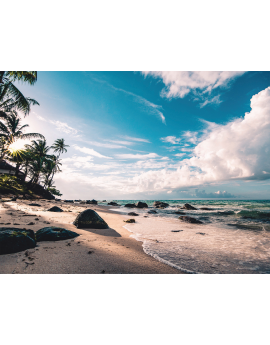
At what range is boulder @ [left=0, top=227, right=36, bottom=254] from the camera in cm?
279

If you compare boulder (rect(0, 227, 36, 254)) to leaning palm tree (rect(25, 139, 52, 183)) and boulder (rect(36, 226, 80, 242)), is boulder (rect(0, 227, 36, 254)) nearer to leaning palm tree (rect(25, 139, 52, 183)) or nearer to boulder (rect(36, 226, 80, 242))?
boulder (rect(36, 226, 80, 242))

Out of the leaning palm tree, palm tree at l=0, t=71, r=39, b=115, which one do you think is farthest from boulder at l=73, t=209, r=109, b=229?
the leaning palm tree

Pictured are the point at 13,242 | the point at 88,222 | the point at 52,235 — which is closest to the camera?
the point at 13,242

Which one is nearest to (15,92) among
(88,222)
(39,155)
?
(88,222)

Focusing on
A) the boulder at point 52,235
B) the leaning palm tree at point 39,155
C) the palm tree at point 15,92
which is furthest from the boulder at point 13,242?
the leaning palm tree at point 39,155

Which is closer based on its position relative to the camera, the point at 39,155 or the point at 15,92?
the point at 15,92

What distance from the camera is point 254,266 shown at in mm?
3213

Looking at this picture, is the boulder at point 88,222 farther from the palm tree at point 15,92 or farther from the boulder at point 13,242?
the palm tree at point 15,92

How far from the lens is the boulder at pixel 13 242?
279cm

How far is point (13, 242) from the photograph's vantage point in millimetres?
2910

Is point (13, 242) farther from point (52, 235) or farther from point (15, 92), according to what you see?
point (15, 92)

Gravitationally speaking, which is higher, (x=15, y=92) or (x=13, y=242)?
(x=15, y=92)
